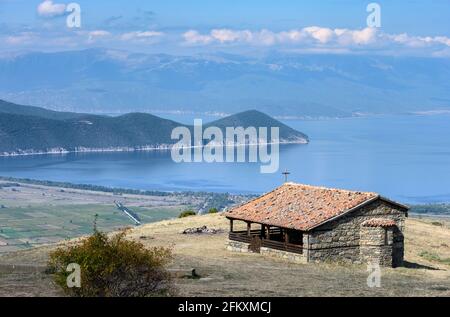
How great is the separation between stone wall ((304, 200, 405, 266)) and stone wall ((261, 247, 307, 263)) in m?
0.43

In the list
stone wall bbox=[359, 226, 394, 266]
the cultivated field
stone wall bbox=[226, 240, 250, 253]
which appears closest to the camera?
stone wall bbox=[359, 226, 394, 266]

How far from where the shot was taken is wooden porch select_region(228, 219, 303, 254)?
39188 millimetres

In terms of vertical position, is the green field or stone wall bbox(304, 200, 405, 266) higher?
stone wall bbox(304, 200, 405, 266)

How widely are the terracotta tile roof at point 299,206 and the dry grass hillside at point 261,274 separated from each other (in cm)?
188

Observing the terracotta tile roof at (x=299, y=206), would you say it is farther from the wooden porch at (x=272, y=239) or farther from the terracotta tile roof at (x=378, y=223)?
the terracotta tile roof at (x=378, y=223)

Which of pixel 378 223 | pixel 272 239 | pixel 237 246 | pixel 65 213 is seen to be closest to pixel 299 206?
pixel 272 239

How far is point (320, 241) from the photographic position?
38.1 meters

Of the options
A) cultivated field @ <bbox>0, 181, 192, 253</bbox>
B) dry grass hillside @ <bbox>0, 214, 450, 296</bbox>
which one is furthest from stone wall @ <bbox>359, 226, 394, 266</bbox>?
cultivated field @ <bbox>0, 181, 192, 253</bbox>

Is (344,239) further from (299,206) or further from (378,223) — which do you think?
(299,206)

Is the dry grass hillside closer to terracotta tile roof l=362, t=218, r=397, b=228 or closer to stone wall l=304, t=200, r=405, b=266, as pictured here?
stone wall l=304, t=200, r=405, b=266

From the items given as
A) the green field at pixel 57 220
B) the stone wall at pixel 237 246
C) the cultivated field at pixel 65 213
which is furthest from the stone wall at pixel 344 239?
the cultivated field at pixel 65 213

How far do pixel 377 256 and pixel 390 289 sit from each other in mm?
9294

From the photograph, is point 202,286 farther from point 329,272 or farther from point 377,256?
point 377,256
